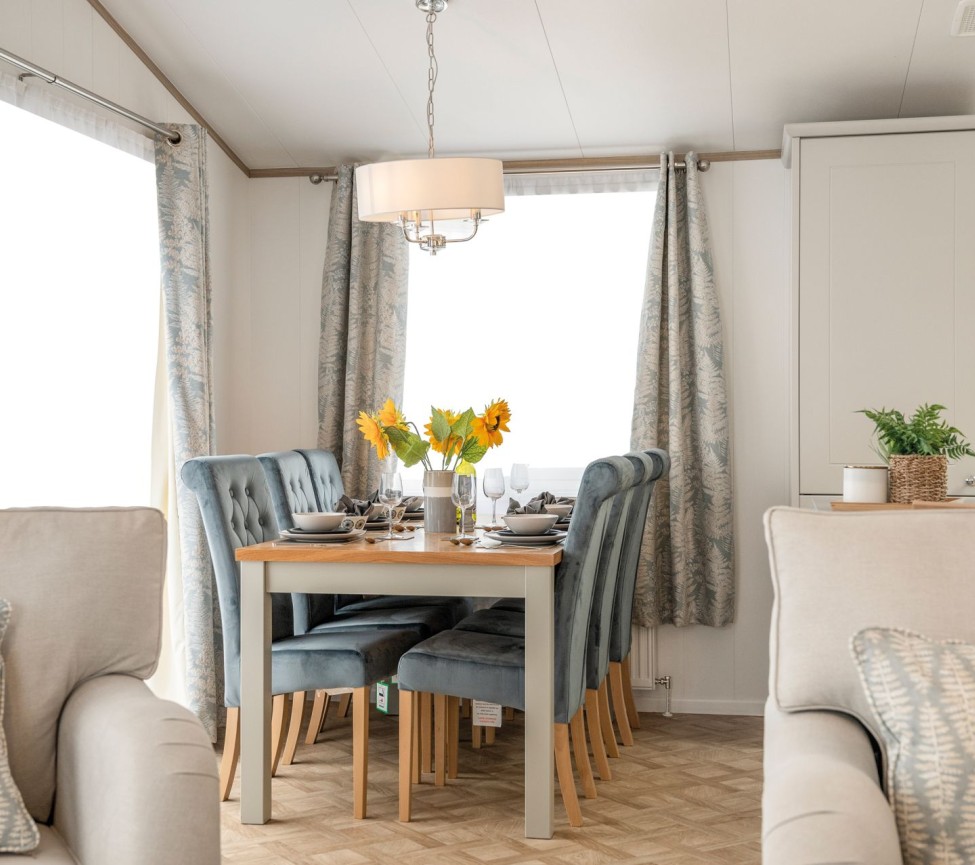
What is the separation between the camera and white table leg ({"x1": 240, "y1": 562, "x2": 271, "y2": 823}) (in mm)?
3096

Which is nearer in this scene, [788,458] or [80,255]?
[80,255]

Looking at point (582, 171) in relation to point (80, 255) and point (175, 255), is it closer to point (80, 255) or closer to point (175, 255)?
point (175, 255)

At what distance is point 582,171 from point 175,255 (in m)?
1.73

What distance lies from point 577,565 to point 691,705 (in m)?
1.73

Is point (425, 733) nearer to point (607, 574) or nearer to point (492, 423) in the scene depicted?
point (607, 574)

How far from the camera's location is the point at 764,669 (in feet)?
14.4

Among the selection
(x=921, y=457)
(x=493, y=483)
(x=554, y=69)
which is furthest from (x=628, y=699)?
(x=554, y=69)

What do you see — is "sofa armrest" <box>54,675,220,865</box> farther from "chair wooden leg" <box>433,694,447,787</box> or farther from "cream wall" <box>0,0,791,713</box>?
"cream wall" <box>0,0,791,713</box>

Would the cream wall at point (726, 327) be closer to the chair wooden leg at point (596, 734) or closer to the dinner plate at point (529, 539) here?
the chair wooden leg at point (596, 734)

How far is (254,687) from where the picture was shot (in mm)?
3104

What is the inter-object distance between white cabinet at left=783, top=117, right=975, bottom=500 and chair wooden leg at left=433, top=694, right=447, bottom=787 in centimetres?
148

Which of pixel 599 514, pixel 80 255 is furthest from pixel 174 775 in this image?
pixel 80 255

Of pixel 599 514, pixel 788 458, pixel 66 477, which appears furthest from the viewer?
pixel 788 458

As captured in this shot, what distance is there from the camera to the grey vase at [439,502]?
3512mm
